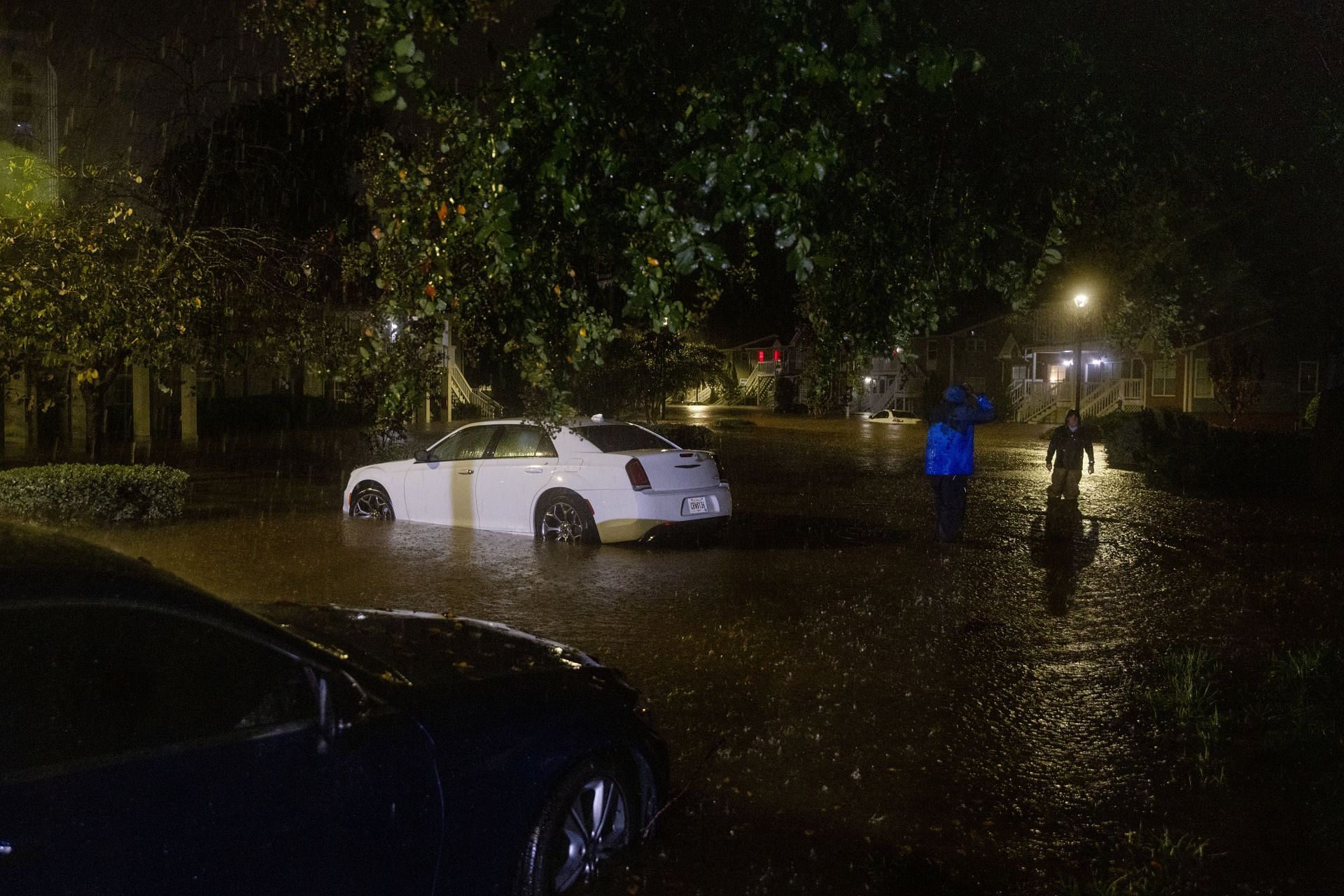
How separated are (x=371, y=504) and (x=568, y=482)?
10.7 ft

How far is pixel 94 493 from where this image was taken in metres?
13.3

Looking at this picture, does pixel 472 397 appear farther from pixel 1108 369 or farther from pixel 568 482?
pixel 568 482

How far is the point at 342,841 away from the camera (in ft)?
10.5

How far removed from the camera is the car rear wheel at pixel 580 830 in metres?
3.77

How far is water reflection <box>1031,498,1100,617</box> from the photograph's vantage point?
32.9 ft

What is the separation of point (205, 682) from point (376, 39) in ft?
11.3

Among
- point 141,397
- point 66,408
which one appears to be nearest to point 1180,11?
A: point 66,408

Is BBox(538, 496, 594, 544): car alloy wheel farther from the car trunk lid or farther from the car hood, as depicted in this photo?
the car hood

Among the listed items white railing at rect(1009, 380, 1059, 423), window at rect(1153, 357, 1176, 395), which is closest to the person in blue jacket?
window at rect(1153, 357, 1176, 395)

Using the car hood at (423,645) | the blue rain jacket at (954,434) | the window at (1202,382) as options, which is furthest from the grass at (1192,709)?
the window at (1202,382)

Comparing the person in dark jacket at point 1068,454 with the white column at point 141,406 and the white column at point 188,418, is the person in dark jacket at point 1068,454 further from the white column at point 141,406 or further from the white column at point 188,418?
the white column at point 141,406

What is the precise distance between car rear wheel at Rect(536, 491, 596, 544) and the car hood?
7.15 metres

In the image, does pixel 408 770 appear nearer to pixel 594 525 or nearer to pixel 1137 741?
pixel 1137 741

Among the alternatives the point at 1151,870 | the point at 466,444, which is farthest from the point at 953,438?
the point at 1151,870
